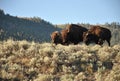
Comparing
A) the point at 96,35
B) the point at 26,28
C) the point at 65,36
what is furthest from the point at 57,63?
the point at 26,28

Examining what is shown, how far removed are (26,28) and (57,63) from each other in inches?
5705

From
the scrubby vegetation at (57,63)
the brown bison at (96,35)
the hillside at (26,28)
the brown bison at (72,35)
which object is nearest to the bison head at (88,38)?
the brown bison at (96,35)

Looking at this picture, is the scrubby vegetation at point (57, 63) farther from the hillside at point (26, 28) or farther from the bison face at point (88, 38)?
the hillside at point (26, 28)

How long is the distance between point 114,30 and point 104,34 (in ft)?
493

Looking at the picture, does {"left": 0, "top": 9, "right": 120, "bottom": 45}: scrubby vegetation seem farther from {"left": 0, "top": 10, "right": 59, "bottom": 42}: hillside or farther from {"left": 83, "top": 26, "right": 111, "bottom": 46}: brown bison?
{"left": 83, "top": 26, "right": 111, "bottom": 46}: brown bison

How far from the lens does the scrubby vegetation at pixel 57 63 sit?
16.5 m

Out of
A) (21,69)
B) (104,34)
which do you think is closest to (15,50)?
(21,69)

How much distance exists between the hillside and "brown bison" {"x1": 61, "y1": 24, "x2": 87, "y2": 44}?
93.7 m

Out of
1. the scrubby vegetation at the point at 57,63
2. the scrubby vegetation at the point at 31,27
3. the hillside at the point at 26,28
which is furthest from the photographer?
the scrubby vegetation at the point at 31,27

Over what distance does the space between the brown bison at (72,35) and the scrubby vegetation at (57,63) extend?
4174 mm

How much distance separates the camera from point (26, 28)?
16175cm

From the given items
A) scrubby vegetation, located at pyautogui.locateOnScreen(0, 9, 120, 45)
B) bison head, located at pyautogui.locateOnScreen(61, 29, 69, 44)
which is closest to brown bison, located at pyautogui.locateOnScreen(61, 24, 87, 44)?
bison head, located at pyautogui.locateOnScreen(61, 29, 69, 44)

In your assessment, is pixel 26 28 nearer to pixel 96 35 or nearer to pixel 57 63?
pixel 96 35

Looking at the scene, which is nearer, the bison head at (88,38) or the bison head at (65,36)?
the bison head at (88,38)
